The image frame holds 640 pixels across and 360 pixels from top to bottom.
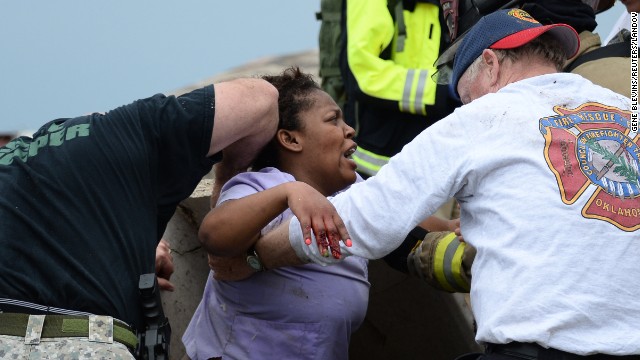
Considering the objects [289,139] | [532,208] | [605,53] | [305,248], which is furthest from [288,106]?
[532,208]

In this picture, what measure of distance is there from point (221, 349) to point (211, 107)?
0.76 metres

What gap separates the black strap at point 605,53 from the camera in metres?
3.65

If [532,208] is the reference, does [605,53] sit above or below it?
below

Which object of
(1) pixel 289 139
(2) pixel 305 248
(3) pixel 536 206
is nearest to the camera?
(3) pixel 536 206

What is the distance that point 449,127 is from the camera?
2.68 metres

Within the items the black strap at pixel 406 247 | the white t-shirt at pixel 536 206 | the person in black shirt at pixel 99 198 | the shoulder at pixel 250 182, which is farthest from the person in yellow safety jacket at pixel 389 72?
the white t-shirt at pixel 536 206

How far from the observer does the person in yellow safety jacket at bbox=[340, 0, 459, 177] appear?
4.72 m

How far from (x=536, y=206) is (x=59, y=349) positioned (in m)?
1.21

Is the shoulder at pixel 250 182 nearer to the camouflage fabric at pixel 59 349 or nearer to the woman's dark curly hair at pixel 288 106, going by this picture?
the woman's dark curly hair at pixel 288 106

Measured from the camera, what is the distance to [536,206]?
256 centimetres

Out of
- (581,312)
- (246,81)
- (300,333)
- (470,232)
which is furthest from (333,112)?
(581,312)

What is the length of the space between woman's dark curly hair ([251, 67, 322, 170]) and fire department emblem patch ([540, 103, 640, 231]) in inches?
42.9

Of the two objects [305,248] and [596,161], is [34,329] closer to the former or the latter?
[305,248]

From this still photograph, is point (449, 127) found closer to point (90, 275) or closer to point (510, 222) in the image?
point (510, 222)
